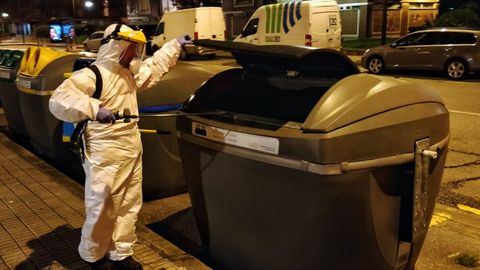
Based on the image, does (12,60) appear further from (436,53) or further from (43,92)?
(436,53)

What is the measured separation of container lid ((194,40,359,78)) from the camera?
269 cm

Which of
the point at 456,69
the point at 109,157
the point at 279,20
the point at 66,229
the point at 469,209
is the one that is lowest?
the point at 469,209

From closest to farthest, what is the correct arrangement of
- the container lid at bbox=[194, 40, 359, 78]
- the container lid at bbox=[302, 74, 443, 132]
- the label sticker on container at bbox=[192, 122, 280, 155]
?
the container lid at bbox=[302, 74, 443, 132]
the label sticker on container at bbox=[192, 122, 280, 155]
the container lid at bbox=[194, 40, 359, 78]

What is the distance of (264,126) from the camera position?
2680mm

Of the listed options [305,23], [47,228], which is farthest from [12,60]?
[305,23]

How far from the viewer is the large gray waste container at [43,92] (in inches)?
226

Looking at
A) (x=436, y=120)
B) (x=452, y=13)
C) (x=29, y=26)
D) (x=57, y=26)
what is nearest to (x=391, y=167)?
(x=436, y=120)

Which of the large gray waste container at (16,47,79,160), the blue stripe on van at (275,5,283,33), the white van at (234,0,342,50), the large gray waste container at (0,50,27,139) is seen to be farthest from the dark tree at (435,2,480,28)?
the large gray waste container at (16,47,79,160)

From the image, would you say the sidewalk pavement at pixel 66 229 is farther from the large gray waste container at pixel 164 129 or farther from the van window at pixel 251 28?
the van window at pixel 251 28

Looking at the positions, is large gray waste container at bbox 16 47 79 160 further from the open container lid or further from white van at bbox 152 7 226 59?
white van at bbox 152 7 226 59

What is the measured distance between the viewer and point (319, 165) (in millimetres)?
2424

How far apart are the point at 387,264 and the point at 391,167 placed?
628 millimetres

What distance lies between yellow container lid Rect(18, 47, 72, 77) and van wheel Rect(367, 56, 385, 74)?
40.5 ft

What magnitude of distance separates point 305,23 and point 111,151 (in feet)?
53.9
